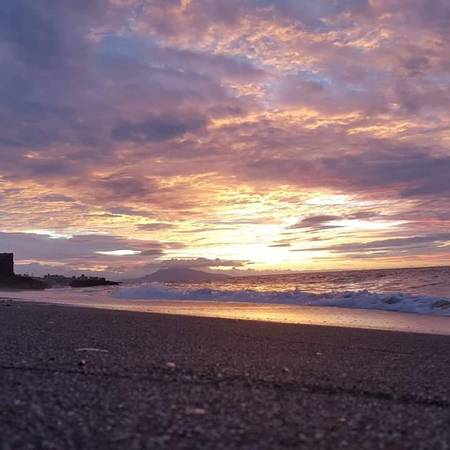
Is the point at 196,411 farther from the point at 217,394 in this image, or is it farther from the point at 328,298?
the point at 328,298

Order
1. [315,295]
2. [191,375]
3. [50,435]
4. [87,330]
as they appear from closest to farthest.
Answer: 1. [50,435]
2. [191,375]
3. [87,330]
4. [315,295]

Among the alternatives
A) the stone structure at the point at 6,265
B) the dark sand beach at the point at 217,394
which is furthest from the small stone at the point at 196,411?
the stone structure at the point at 6,265

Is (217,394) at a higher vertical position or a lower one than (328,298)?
higher

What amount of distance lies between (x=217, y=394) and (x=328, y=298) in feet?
56.2

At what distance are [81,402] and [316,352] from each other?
12.3 feet

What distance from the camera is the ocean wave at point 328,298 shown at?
17.3 m

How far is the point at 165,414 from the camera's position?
11.1ft

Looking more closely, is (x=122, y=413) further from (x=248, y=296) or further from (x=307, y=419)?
(x=248, y=296)

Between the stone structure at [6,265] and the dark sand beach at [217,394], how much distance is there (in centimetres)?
3648

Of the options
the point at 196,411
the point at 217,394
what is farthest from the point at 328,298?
the point at 196,411

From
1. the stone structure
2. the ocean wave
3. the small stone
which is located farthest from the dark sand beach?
the stone structure

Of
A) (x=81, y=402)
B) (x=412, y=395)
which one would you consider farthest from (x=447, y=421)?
(x=81, y=402)

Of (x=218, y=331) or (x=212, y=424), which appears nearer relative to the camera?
(x=212, y=424)

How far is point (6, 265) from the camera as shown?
137ft
